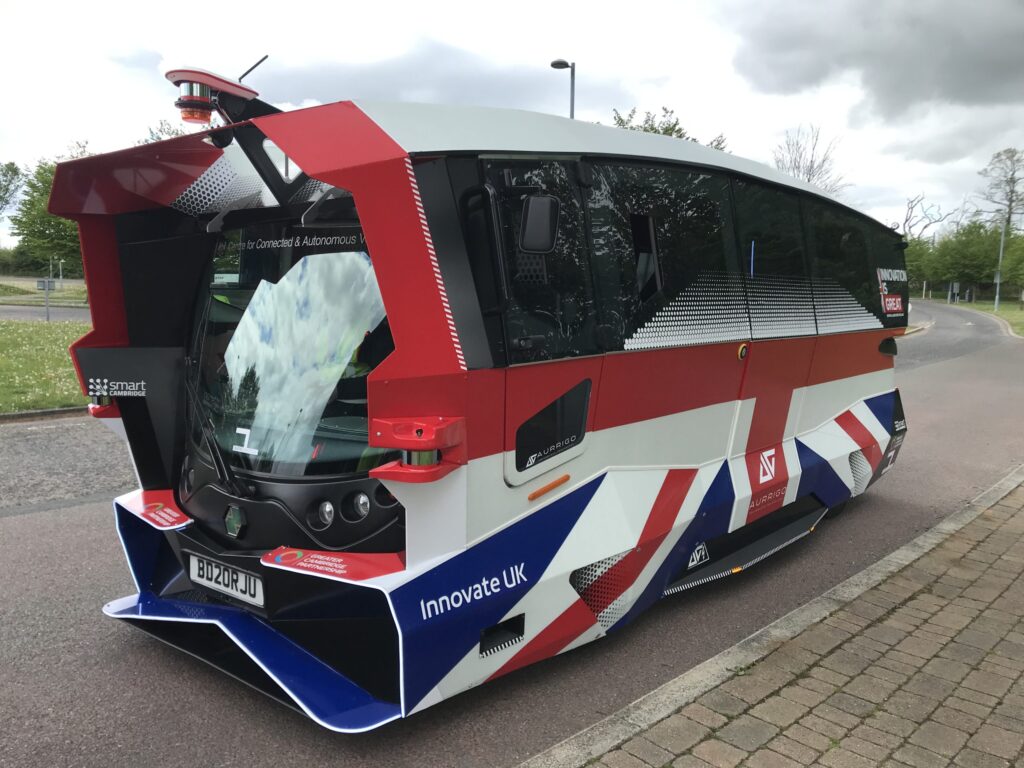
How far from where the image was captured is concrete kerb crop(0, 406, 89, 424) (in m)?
9.58

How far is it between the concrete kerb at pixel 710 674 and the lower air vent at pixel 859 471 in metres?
0.63

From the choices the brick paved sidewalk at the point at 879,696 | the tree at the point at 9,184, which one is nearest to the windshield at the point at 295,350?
the brick paved sidewalk at the point at 879,696

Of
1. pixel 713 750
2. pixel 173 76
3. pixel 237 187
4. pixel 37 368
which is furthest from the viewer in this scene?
pixel 37 368

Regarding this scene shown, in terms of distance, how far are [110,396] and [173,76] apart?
1603 millimetres

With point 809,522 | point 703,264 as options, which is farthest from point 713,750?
point 809,522

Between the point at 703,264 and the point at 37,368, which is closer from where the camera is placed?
the point at 703,264

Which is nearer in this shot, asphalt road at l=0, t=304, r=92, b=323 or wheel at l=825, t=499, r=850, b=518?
wheel at l=825, t=499, r=850, b=518

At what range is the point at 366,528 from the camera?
3.08 m

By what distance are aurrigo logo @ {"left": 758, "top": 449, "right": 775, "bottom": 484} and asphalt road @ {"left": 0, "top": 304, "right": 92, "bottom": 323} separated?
25.8 meters

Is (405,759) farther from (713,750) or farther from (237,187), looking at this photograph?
(237,187)

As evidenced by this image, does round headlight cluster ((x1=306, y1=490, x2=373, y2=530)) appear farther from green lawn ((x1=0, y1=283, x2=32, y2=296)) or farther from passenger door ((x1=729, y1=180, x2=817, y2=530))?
green lawn ((x1=0, y1=283, x2=32, y2=296))

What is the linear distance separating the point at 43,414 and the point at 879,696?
1010 cm

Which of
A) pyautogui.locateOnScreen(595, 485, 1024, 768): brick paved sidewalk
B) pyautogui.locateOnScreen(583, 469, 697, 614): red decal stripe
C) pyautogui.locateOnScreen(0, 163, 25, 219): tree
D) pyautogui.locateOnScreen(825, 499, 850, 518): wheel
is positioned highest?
pyautogui.locateOnScreen(0, 163, 25, 219): tree

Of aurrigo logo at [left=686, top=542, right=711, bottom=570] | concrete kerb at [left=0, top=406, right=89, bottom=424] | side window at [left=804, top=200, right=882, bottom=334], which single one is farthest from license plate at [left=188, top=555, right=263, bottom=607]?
concrete kerb at [left=0, top=406, right=89, bottom=424]
